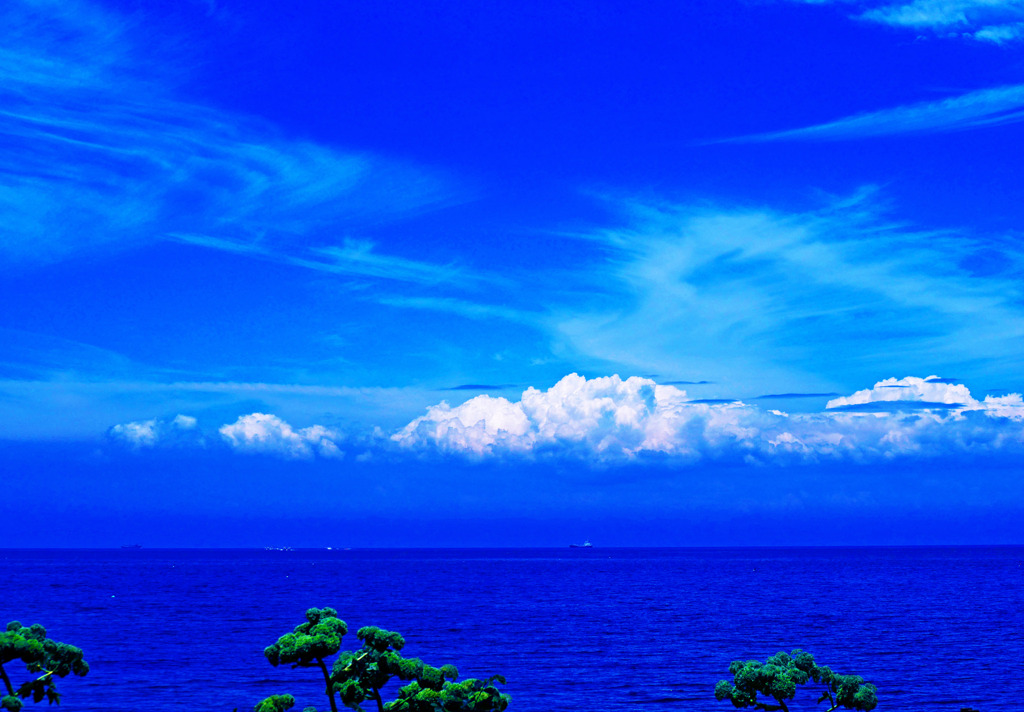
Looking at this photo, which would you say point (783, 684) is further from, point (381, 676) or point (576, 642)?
point (576, 642)

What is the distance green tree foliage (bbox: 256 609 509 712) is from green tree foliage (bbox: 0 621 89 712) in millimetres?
6996

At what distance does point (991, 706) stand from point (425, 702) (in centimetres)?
5152

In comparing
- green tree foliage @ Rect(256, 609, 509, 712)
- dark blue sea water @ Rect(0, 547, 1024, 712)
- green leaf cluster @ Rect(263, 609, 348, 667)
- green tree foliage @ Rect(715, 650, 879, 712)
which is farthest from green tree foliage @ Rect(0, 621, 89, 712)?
dark blue sea water @ Rect(0, 547, 1024, 712)

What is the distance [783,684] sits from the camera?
1355 inches

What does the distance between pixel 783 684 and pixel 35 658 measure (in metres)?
25.8

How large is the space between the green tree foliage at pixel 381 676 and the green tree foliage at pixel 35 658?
6996 mm

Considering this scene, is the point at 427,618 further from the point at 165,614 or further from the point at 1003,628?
the point at 1003,628

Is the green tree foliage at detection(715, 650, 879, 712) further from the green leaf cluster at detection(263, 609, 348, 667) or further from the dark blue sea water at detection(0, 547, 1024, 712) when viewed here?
the dark blue sea water at detection(0, 547, 1024, 712)

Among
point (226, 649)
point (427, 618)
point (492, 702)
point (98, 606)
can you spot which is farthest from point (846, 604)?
point (492, 702)

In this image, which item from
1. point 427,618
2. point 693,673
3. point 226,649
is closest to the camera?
point 693,673

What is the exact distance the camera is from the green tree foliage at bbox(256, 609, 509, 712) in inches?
1417

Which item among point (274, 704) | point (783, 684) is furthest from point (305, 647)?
point (783, 684)

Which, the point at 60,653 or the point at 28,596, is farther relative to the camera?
the point at 28,596

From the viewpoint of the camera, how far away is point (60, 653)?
117 ft
